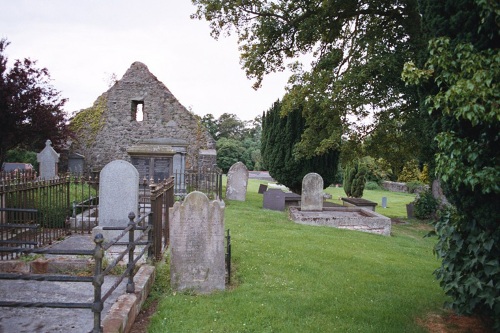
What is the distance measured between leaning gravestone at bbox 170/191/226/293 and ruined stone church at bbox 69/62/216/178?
14872mm

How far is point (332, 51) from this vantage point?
562 inches

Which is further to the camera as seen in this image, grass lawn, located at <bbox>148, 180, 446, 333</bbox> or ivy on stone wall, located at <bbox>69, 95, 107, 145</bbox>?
ivy on stone wall, located at <bbox>69, 95, 107, 145</bbox>

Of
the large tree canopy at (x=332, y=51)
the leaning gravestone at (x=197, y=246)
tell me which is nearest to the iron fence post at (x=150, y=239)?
the leaning gravestone at (x=197, y=246)

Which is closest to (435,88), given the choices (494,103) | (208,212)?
(494,103)

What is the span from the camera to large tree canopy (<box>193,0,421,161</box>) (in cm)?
1262

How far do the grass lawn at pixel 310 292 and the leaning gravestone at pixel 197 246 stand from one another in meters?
0.22

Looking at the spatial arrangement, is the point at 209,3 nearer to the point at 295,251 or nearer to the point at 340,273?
the point at 295,251

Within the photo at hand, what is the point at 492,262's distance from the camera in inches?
168

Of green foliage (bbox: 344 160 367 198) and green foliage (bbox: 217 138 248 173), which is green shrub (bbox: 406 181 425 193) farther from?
green foliage (bbox: 217 138 248 173)

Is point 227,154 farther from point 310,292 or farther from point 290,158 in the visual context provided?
point 310,292

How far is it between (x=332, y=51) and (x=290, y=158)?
21.4 ft

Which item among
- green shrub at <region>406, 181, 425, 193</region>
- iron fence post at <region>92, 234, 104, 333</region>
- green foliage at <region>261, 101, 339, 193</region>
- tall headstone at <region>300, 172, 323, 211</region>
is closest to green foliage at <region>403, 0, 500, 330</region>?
iron fence post at <region>92, 234, 104, 333</region>

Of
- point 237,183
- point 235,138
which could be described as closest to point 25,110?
point 237,183

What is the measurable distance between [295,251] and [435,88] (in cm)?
494
